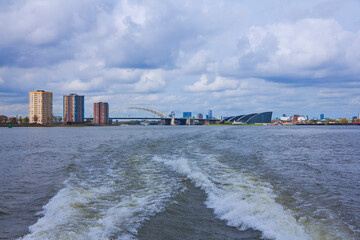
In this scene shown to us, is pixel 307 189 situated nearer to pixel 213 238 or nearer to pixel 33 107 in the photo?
pixel 213 238

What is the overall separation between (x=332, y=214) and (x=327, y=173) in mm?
6140

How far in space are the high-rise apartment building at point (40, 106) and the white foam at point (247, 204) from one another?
7724 inches

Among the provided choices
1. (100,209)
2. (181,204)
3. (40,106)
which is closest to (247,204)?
(181,204)

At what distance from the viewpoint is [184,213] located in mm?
6852

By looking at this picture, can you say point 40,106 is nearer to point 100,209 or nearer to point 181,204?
point 100,209

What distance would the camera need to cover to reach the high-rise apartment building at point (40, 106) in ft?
602

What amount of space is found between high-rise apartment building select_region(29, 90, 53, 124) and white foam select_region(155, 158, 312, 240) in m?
196

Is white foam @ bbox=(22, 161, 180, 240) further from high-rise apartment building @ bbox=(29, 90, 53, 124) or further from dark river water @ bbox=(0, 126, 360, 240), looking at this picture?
high-rise apartment building @ bbox=(29, 90, 53, 124)

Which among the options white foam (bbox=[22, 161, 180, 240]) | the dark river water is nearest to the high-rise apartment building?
the dark river water

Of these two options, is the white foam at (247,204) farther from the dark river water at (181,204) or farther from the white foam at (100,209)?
Answer: the white foam at (100,209)

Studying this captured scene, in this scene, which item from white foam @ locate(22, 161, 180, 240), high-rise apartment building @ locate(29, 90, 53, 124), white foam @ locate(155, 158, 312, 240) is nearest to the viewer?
white foam @ locate(22, 161, 180, 240)

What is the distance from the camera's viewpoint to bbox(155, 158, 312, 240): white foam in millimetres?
5730

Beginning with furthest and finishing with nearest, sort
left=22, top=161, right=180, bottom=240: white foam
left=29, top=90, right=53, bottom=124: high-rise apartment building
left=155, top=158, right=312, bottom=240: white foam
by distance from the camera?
left=29, top=90, right=53, bottom=124: high-rise apartment building < left=155, top=158, right=312, bottom=240: white foam < left=22, top=161, right=180, bottom=240: white foam

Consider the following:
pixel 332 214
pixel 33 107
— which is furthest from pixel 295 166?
pixel 33 107
